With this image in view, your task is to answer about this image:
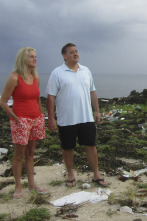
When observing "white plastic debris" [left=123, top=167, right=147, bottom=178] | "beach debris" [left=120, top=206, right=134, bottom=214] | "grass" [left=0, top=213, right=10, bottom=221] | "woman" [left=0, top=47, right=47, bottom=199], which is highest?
"woman" [left=0, top=47, right=47, bottom=199]

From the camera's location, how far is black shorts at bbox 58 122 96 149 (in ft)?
13.6

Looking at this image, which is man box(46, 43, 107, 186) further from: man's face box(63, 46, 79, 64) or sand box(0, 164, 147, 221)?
sand box(0, 164, 147, 221)

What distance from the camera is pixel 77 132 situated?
426 centimetres

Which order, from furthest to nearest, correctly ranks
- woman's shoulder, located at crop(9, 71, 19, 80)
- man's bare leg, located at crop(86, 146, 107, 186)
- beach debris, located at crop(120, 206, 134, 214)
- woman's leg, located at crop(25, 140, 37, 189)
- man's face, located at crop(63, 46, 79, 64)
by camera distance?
man's bare leg, located at crop(86, 146, 107, 186) → man's face, located at crop(63, 46, 79, 64) → woman's leg, located at crop(25, 140, 37, 189) → woman's shoulder, located at crop(9, 71, 19, 80) → beach debris, located at crop(120, 206, 134, 214)

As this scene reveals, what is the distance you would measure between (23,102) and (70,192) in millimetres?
1466

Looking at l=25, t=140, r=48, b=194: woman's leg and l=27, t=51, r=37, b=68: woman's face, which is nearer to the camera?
l=27, t=51, r=37, b=68: woman's face

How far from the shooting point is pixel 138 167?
5020mm

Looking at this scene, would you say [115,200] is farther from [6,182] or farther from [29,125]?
[6,182]

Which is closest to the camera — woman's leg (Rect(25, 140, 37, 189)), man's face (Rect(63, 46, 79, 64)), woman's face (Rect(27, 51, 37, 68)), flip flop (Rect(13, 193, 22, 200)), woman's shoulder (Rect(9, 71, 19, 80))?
woman's shoulder (Rect(9, 71, 19, 80))

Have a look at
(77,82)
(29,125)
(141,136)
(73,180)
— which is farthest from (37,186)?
(141,136)

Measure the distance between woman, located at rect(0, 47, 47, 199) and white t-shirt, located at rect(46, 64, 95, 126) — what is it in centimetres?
33

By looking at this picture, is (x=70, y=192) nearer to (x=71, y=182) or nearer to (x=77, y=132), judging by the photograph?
(x=71, y=182)

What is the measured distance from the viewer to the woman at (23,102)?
3.63 meters

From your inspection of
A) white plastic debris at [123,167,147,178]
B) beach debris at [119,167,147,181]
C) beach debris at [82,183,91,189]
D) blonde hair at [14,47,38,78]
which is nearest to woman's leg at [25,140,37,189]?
beach debris at [82,183,91,189]
